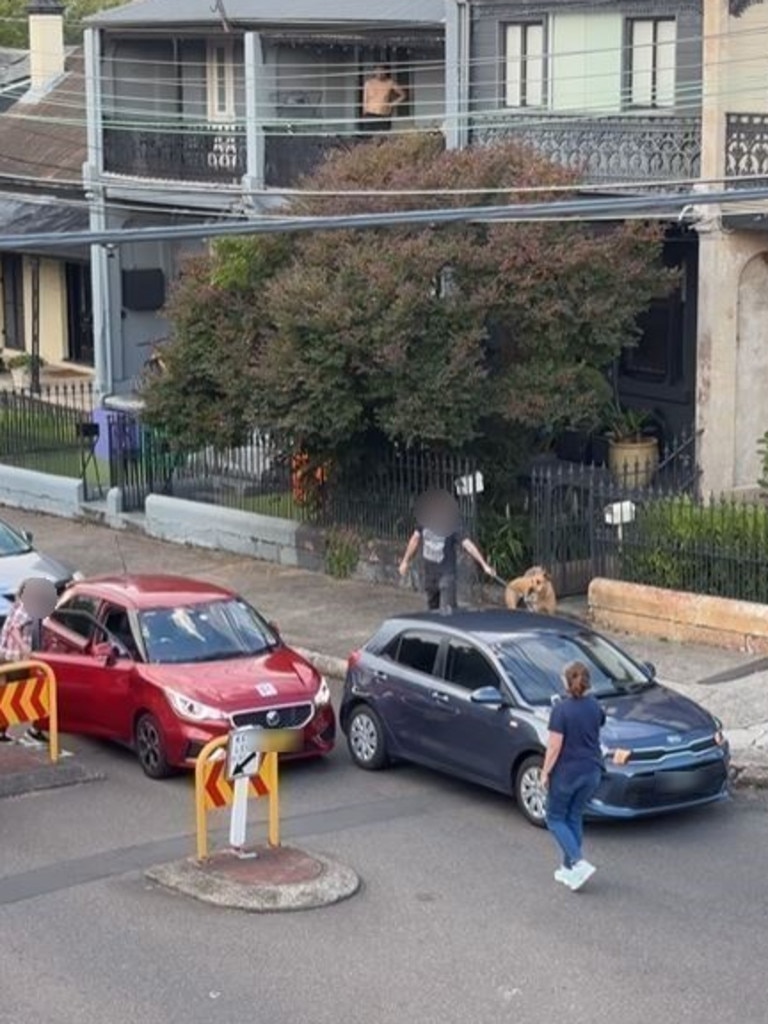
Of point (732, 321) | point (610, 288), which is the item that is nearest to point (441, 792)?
point (610, 288)

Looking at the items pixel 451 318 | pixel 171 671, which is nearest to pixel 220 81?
pixel 451 318

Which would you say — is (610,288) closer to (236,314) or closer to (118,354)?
(236,314)

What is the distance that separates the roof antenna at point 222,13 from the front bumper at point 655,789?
1927cm

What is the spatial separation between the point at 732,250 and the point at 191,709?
11026 mm

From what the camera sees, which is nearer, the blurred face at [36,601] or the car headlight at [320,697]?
the car headlight at [320,697]

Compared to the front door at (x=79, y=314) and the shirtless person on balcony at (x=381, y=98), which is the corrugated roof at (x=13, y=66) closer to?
the front door at (x=79, y=314)

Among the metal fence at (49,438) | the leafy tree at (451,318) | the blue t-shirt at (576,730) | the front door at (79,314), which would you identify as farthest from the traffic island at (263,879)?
the front door at (79,314)

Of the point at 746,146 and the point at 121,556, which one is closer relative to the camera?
the point at 746,146

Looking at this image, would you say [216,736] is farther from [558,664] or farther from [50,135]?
[50,135]

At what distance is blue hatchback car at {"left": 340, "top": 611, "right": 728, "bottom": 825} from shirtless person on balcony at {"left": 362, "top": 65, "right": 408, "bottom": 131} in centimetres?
1590

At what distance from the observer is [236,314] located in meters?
23.9

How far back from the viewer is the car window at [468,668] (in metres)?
16.0

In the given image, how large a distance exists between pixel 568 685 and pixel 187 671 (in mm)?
4236

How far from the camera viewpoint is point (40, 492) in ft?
100
